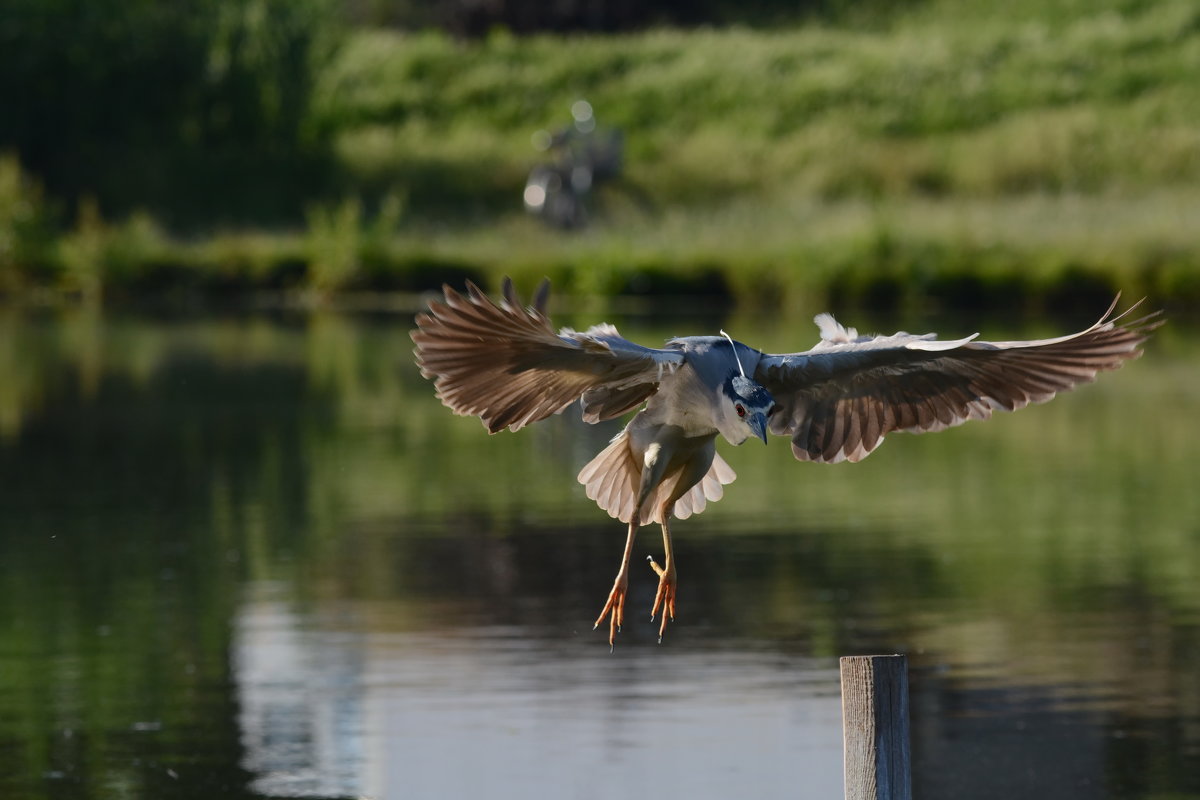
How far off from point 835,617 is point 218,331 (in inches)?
582

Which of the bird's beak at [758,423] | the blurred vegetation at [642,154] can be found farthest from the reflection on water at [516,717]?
the blurred vegetation at [642,154]

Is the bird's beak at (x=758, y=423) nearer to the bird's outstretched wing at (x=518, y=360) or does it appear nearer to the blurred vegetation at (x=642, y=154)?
the bird's outstretched wing at (x=518, y=360)

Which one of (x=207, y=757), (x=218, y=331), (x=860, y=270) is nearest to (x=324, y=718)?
(x=207, y=757)

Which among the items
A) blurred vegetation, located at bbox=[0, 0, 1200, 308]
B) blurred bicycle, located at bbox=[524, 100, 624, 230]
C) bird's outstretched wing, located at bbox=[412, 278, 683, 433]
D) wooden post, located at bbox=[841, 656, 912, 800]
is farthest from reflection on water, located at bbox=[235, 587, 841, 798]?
blurred bicycle, located at bbox=[524, 100, 624, 230]

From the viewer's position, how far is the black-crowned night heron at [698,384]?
5547mm

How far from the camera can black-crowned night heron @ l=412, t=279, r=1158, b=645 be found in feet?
18.2

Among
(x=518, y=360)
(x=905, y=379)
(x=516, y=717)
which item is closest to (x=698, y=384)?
(x=518, y=360)

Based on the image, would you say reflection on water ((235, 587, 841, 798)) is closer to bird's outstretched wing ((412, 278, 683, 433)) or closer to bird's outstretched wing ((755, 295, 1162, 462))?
bird's outstretched wing ((755, 295, 1162, 462))

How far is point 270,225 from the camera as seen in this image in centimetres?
3334

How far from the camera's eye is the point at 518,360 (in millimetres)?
5695

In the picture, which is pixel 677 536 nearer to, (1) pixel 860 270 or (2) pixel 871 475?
(2) pixel 871 475

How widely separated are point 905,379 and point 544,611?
11.0 ft

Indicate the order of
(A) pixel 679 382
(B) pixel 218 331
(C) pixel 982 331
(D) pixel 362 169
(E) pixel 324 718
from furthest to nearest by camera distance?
1. (D) pixel 362 169
2. (B) pixel 218 331
3. (C) pixel 982 331
4. (E) pixel 324 718
5. (A) pixel 679 382

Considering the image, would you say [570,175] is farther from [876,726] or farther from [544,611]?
[876,726]
